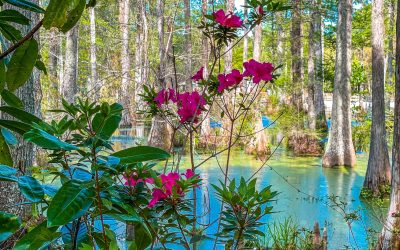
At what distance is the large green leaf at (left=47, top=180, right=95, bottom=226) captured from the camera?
1.83 feet

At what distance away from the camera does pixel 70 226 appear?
87cm

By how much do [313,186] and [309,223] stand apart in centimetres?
227

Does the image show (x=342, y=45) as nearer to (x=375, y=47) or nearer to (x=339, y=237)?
(x=375, y=47)

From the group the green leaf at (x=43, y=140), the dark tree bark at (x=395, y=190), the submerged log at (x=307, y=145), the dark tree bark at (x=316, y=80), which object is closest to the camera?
the green leaf at (x=43, y=140)

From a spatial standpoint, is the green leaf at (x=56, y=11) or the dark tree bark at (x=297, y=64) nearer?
the green leaf at (x=56, y=11)

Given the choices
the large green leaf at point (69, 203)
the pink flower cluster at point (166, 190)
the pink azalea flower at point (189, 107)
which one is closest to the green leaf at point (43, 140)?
the large green leaf at point (69, 203)

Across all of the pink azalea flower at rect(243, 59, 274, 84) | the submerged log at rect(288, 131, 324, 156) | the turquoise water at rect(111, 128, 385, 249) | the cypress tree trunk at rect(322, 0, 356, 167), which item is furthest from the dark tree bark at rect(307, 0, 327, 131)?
the pink azalea flower at rect(243, 59, 274, 84)

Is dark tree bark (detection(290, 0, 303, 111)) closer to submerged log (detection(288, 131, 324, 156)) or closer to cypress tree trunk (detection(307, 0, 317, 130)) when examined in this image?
cypress tree trunk (detection(307, 0, 317, 130))

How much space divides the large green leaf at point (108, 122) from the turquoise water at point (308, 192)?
258 cm

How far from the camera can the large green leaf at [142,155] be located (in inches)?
26.5

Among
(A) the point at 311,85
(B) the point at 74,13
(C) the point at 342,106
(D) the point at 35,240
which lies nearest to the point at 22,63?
(B) the point at 74,13

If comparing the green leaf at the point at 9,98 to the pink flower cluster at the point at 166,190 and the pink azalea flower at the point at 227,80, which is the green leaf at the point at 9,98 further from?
the pink azalea flower at the point at 227,80

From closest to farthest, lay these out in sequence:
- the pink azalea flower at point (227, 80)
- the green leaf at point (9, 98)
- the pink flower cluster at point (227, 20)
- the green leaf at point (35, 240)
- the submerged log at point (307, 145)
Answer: the green leaf at point (35, 240), the green leaf at point (9, 98), the pink flower cluster at point (227, 20), the pink azalea flower at point (227, 80), the submerged log at point (307, 145)

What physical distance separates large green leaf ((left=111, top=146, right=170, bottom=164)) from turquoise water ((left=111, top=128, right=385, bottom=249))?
103 inches
